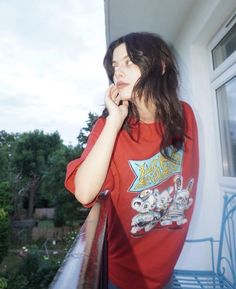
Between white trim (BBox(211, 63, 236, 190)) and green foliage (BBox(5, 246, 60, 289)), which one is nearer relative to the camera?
white trim (BBox(211, 63, 236, 190))

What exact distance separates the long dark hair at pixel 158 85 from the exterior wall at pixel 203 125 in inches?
37.9

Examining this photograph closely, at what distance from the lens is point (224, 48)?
159cm

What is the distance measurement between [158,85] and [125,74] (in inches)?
4.5

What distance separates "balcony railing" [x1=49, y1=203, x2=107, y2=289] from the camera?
254 millimetres

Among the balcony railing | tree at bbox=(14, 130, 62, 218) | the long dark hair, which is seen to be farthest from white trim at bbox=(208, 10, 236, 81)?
tree at bbox=(14, 130, 62, 218)

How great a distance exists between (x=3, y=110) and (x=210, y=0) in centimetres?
1443

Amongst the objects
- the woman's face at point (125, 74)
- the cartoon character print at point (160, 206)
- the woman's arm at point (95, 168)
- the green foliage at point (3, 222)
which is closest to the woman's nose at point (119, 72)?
the woman's face at point (125, 74)

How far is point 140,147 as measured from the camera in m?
0.74

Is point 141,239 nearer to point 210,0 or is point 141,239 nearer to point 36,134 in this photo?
point 210,0

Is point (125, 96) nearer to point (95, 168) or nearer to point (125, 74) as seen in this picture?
point (125, 74)

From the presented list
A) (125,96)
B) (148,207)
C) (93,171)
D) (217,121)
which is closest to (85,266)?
Answer: (93,171)

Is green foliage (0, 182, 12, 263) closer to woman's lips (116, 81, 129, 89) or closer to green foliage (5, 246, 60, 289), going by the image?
green foliage (5, 246, 60, 289)

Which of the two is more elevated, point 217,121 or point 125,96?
point 217,121

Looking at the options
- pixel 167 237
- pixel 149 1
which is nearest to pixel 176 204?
pixel 167 237
